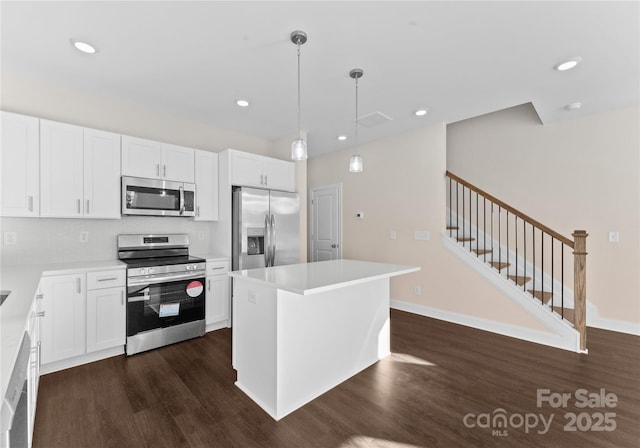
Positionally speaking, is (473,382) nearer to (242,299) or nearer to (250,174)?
(242,299)

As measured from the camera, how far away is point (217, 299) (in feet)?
11.9

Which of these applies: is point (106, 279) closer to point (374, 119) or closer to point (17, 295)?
point (17, 295)

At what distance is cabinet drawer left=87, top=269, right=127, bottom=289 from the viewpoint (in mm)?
2752

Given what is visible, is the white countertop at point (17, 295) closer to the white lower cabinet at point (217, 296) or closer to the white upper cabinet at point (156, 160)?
the white lower cabinet at point (217, 296)

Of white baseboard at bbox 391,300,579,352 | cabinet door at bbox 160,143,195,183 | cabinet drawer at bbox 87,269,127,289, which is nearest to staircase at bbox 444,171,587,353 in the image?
white baseboard at bbox 391,300,579,352

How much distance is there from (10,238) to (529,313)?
5355mm

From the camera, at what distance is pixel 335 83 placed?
116 inches

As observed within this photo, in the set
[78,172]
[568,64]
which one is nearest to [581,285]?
[568,64]

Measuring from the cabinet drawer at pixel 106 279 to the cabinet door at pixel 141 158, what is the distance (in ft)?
3.51

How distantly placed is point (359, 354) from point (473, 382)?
94 centimetres

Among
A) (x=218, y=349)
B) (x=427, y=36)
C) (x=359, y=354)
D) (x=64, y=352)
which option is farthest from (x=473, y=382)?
(x=64, y=352)

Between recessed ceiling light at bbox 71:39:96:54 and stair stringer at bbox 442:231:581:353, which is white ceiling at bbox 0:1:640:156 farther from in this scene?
stair stringer at bbox 442:231:581:353

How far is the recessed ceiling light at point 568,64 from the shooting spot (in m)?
2.52

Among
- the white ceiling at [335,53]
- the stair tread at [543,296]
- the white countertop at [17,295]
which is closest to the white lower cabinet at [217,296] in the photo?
the white countertop at [17,295]
